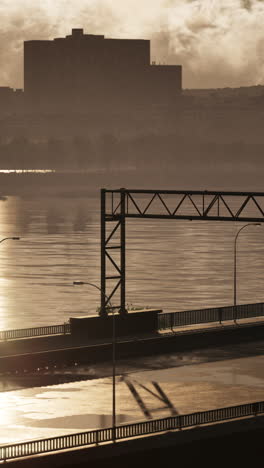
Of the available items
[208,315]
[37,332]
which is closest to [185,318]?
[208,315]

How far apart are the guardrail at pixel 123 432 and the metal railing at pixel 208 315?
26.8 m

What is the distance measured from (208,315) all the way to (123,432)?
37.5 metres

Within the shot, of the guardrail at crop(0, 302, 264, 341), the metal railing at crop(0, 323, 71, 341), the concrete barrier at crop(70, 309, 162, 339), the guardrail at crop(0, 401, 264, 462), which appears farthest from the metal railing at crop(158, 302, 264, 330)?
the guardrail at crop(0, 401, 264, 462)

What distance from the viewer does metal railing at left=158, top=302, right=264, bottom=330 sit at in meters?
93.1

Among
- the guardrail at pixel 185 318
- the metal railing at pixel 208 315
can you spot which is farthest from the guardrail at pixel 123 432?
the metal railing at pixel 208 315

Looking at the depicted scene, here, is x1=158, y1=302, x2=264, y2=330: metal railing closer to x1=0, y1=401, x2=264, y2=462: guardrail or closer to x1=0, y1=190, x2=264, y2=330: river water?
x1=0, y1=190, x2=264, y2=330: river water

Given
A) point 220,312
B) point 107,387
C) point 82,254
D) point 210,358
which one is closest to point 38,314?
point 220,312

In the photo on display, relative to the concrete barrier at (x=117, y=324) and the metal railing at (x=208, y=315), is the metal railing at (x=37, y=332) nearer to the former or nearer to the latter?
the concrete barrier at (x=117, y=324)

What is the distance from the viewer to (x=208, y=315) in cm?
9681

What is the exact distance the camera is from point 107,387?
75.8m

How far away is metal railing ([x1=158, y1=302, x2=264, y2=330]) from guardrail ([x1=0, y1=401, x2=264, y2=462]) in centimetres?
2679

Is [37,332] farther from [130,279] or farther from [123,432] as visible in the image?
[130,279]

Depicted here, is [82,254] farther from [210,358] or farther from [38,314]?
[210,358]

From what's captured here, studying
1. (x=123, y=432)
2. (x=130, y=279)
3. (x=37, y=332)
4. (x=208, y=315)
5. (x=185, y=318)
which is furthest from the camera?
(x=130, y=279)
